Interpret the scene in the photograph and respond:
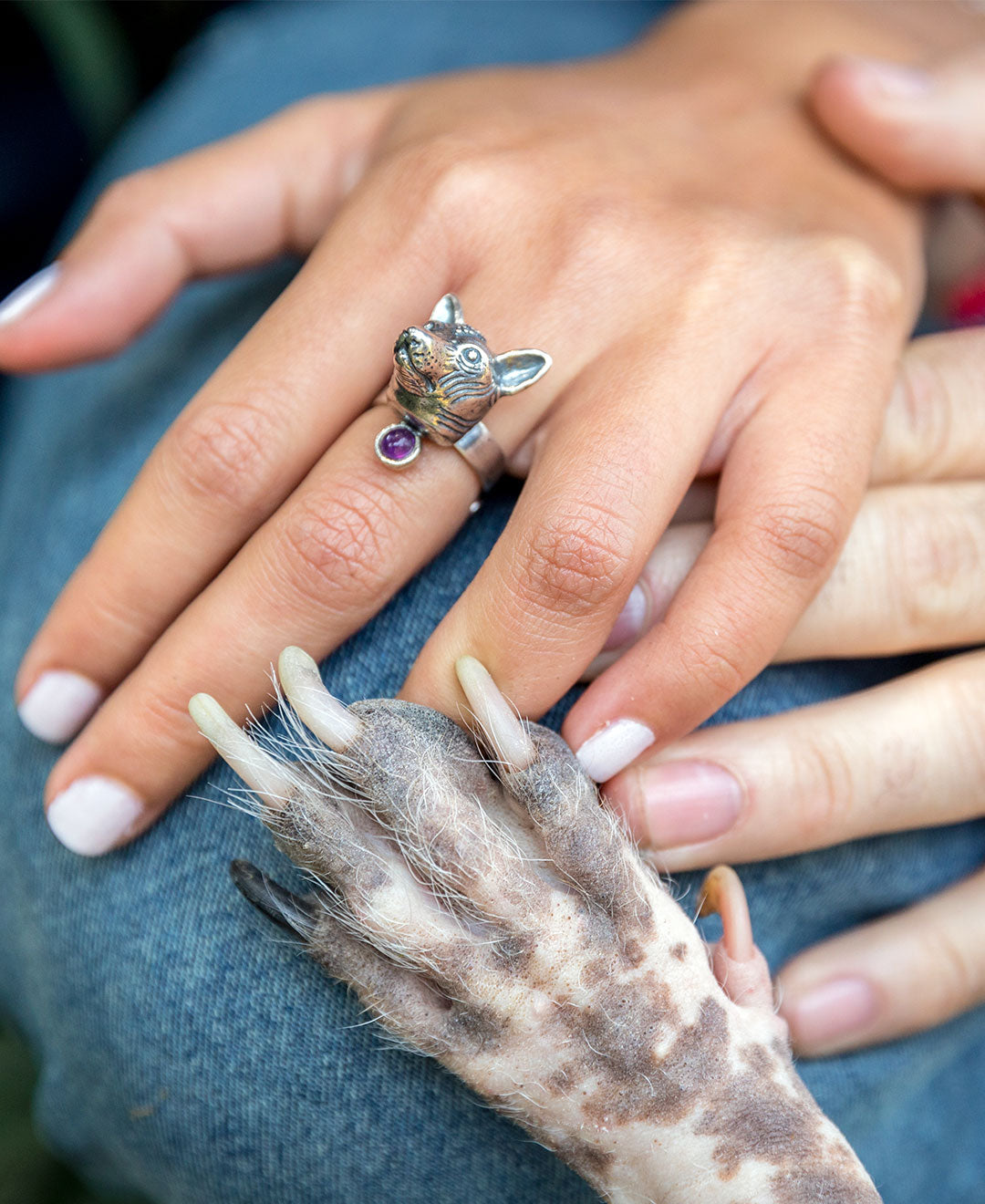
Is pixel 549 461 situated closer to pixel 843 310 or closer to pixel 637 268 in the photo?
pixel 637 268

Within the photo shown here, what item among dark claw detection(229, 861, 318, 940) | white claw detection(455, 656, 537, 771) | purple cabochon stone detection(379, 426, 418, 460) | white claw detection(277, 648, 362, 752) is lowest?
dark claw detection(229, 861, 318, 940)

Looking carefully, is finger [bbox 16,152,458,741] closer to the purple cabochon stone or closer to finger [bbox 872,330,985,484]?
the purple cabochon stone

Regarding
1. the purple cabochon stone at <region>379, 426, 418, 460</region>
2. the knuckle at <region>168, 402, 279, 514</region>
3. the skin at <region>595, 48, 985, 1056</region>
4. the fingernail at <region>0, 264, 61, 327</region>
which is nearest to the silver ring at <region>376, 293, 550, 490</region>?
the purple cabochon stone at <region>379, 426, 418, 460</region>

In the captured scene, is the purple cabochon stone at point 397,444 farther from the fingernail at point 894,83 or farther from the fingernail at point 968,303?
the fingernail at point 968,303

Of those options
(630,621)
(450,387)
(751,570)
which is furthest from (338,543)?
(751,570)

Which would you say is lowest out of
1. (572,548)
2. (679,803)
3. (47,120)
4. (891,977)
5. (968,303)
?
(891,977)

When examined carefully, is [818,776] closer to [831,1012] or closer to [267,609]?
[831,1012]
